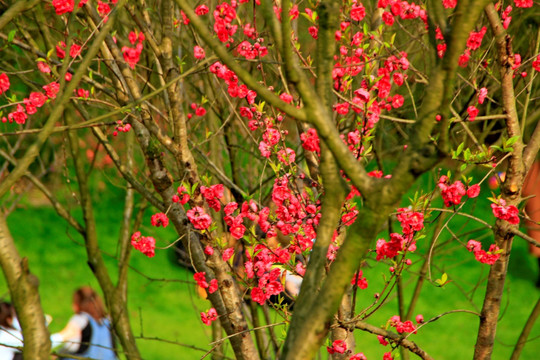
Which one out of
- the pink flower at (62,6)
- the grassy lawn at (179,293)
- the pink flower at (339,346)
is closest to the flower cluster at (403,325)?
the pink flower at (339,346)

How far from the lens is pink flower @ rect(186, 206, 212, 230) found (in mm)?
3176

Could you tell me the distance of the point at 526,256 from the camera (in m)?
10.7

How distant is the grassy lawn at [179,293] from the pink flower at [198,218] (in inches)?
165

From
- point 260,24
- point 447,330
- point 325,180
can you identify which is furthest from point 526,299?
point 325,180

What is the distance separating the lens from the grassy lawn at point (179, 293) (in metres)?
8.03

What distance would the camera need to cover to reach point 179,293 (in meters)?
9.34

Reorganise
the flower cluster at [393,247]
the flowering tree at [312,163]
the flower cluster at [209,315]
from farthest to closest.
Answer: the flower cluster at [209,315], the flower cluster at [393,247], the flowering tree at [312,163]

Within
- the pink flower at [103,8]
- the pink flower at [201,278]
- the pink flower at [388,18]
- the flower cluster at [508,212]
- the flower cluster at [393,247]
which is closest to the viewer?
the flower cluster at [393,247]

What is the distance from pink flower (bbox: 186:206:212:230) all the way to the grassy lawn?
420 cm

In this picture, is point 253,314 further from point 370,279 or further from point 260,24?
point 370,279

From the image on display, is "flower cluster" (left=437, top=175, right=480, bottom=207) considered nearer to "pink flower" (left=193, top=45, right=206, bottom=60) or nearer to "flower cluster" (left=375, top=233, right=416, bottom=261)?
"flower cluster" (left=375, top=233, right=416, bottom=261)

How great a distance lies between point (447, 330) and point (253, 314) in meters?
4.66

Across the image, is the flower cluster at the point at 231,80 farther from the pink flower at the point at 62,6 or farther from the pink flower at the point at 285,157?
the pink flower at the point at 62,6

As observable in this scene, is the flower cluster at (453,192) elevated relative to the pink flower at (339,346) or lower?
elevated
